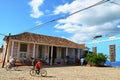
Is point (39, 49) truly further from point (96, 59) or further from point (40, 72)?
point (40, 72)

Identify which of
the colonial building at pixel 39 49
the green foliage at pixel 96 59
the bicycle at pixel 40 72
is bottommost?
the bicycle at pixel 40 72

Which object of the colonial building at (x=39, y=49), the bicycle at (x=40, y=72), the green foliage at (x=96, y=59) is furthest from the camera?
the green foliage at (x=96, y=59)

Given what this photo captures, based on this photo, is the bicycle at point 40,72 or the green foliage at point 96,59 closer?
the bicycle at point 40,72

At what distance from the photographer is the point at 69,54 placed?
33344mm

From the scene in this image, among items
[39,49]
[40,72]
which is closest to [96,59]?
[39,49]

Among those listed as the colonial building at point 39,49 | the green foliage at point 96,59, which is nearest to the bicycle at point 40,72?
the colonial building at point 39,49

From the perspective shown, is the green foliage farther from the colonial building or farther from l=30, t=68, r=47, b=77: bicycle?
l=30, t=68, r=47, b=77: bicycle

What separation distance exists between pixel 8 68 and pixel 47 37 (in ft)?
43.3

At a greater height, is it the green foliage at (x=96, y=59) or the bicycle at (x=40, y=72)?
the green foliage at (x=96, y=59)

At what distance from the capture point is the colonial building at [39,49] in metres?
26.7

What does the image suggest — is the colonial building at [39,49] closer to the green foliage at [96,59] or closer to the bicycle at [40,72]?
the green foliage at [96,59]

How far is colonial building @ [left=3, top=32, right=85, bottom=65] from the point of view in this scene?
26691 mm

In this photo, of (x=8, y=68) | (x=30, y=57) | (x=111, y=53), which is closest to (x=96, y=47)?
(x=111, y=53)

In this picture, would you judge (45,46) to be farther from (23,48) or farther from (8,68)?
(8,68)
